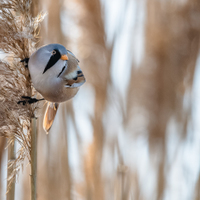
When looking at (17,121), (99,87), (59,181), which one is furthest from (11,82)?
(59,181)

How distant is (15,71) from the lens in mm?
619

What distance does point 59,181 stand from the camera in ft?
4.22

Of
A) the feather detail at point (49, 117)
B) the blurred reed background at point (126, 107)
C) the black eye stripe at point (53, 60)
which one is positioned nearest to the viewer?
the black eye stripe at point (53, 60)

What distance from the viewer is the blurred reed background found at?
3.97 feet

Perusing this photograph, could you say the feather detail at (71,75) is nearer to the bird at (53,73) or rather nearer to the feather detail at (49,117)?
the bird at (53,73)

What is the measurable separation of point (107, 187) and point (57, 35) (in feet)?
2.86

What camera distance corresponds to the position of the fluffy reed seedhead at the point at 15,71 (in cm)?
60

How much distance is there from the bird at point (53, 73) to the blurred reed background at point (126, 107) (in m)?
0.64

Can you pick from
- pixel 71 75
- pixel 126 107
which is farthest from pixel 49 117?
pixel 126 107

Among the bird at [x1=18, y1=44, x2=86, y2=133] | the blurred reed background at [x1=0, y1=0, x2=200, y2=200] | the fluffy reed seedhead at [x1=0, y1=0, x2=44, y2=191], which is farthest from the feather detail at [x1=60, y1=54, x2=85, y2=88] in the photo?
the blurred reed background at [x1=0, y1=0, x2=200, y2=200]

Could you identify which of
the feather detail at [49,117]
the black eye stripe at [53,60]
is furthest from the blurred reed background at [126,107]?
the black eye stripe at [53,60]

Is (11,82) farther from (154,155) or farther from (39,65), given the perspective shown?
(154,155)

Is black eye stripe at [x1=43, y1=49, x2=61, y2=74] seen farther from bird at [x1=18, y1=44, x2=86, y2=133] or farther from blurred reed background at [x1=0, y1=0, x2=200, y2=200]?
blurred reed background at [x1=0, y1=0, x2=200, y2=200]

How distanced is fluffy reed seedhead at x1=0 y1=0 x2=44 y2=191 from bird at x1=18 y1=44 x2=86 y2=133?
23mm
